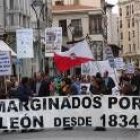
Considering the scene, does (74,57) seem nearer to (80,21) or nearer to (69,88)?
(69,88)

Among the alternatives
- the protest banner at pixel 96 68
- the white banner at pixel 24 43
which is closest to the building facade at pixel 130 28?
the protest banner at pixel 96 68

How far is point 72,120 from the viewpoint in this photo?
20719mm

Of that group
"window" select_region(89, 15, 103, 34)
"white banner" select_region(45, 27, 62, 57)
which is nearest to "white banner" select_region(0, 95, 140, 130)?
"white banner" select_region(45, 27, 62, 57)

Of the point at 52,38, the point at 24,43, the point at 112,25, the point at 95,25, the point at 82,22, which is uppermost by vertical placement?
the point at 112,25

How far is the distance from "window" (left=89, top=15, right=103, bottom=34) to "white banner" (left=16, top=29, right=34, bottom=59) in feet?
202

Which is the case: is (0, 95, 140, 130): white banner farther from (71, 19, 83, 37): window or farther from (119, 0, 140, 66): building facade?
(119, 0, 140, 66): building facade

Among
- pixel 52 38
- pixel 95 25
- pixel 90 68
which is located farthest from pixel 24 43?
pixel 95 25

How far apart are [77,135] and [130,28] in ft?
484

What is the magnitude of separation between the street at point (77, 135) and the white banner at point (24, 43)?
6202mm

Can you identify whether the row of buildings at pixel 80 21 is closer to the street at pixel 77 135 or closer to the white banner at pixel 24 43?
the white banner at pixel 24 43

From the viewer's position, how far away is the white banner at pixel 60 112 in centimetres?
2061

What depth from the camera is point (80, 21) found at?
8762 centimetres

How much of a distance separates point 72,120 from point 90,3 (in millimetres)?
80936

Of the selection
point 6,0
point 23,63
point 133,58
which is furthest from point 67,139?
point 133,58
